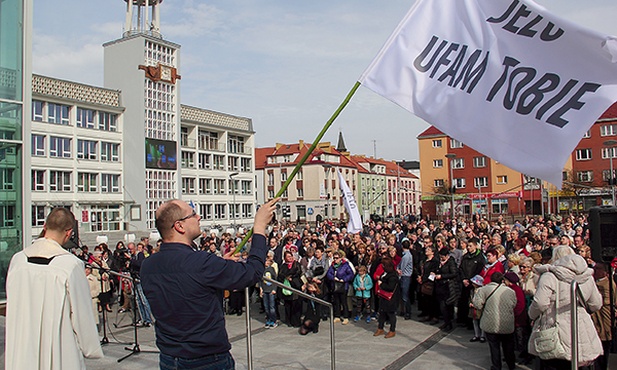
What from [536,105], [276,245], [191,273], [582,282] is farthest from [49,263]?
[276,245]

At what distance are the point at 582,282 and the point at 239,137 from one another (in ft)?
230

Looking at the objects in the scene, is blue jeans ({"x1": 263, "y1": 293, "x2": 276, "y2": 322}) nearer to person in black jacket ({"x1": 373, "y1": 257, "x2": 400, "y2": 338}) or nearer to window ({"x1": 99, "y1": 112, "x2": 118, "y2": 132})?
person in black jacket ({"x1": 373, "y1": 257, "x2": 400, "y2": 338})

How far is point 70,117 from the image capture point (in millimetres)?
50594

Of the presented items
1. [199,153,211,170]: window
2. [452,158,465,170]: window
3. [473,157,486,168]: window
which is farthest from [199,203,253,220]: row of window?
[473,157,486,168]: window

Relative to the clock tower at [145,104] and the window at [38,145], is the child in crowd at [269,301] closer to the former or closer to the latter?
the window at [38,145]

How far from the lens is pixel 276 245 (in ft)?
50.5

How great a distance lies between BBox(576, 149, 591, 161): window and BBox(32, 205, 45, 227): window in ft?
195

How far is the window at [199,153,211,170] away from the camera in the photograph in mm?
67625

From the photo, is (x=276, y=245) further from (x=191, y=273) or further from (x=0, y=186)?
(x=191, y=273)

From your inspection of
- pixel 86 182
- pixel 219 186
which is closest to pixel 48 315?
pixel 86 182

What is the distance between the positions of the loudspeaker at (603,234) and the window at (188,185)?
6177cm

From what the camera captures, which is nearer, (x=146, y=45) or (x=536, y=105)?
(x=536, y=105)

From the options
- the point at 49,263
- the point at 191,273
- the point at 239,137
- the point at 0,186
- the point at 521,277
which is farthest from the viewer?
the point at 239,137

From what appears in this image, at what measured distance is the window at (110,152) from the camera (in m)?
54.5
